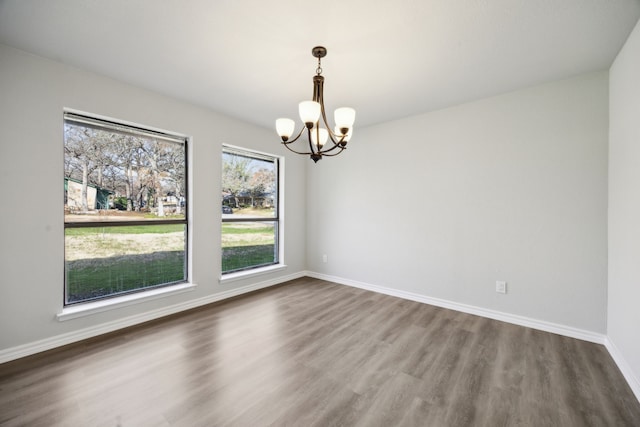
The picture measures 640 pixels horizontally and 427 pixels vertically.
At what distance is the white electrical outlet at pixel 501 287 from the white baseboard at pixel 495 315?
24 cm

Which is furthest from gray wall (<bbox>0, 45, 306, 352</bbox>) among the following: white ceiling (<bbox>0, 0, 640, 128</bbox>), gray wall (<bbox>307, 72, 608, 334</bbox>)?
gray wall (<bbox>307, 72, 608, 334</bbox>)

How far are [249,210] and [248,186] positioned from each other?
370mm

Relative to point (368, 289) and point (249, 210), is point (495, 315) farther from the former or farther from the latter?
point (249, 210)

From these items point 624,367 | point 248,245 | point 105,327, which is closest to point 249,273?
point 248,245

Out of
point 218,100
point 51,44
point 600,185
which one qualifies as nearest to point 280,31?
point 218,100

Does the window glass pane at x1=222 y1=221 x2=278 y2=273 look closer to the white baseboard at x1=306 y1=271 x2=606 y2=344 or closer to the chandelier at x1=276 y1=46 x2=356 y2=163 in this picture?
the white baseboard at x1=306 y1=271 x2=606 y2=344

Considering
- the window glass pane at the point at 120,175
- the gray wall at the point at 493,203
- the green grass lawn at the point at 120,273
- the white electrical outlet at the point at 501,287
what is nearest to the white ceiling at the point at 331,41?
the gray wall at the point at 493,203

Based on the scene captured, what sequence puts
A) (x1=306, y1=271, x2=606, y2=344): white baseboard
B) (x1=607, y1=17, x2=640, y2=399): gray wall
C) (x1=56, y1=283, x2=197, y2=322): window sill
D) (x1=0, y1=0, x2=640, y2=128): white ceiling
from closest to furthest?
(x1=0, y1=0, x2=640, y2=128): white ceiling < (x1=607, y1=17, x2=640, y2=399): gray wall < (x1=56, y1=283, x2=197, y2=322): window sill < (x1=306, y1=271, x2=606, y2=344): white baseboard

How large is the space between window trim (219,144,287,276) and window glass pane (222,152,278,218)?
37 millimetres

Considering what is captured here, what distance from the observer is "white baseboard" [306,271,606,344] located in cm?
256

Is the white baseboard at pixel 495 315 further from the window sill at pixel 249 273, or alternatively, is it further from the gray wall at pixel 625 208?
the window sill at pixel 249 273

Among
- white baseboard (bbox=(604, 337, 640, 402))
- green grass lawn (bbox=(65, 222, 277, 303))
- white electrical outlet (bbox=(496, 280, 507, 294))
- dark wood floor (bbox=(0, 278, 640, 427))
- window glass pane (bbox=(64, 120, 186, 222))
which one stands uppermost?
window glass pane (bbox=(64, 120, 186, 222))

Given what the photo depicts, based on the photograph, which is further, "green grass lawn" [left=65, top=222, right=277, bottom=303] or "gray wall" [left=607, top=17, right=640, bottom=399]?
"green grass lawn" [left=65, top=222, right=277, bottom=303]

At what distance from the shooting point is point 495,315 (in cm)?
304
